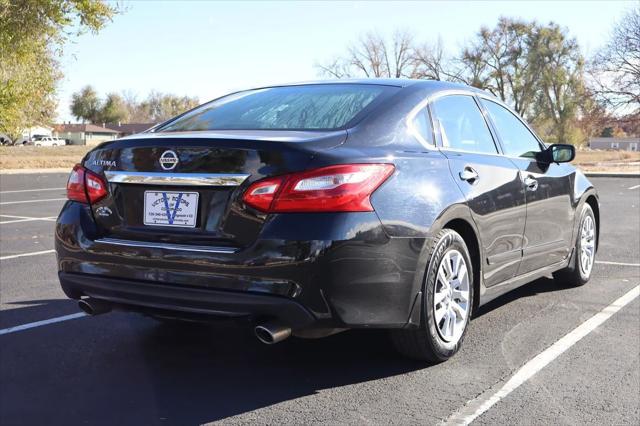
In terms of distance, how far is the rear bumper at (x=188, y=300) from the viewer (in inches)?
132

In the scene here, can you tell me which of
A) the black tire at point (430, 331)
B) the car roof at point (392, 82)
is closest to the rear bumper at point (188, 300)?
the black tire at point (430, 331)

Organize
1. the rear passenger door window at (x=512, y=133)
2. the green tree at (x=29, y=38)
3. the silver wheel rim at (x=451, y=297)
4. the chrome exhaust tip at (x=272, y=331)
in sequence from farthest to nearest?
the green tree at (x=29, y=38) → the rear passenger door window at (x=512, y=133) → the silver wheel rim at (x=451, y=297) → the chrome exhaust tip at (x=272, y=331)

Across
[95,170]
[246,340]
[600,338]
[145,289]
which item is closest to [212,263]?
[145,289]

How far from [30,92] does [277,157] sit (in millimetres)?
23557

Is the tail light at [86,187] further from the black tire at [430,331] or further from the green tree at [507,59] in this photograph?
the green tree at [507,59]

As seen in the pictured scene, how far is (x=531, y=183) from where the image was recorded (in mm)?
5070

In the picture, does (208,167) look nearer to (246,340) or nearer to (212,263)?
(212,263)

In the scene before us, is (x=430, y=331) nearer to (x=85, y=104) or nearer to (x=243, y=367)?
(x=243, y=367)

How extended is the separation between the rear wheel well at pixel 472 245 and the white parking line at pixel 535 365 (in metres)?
0.52

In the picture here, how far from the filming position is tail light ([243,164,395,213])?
11.0ft

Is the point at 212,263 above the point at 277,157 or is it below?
below

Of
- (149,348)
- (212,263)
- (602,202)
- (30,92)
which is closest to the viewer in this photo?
(212,263)

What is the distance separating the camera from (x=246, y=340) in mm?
A: 4523

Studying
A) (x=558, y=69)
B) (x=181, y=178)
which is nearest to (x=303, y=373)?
(x=181, y=178)
